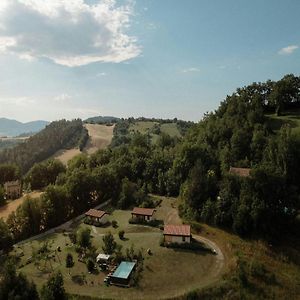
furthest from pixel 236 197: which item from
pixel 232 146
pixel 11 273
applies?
pixel 11 273

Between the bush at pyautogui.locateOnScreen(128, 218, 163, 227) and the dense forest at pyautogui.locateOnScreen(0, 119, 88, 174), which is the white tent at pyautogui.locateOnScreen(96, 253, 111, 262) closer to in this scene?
the bush at pyautogui.locateOnScreen(128, 218, 163, 227)

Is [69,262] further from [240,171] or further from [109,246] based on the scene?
[240,171]

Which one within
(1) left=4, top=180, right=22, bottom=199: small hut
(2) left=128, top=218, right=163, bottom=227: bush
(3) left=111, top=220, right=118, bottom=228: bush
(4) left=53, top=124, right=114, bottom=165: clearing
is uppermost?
(4) left=53, top=124, right=114, bottom=165: clearing

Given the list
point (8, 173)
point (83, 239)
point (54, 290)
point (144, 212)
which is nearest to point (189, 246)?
point (144, 212)

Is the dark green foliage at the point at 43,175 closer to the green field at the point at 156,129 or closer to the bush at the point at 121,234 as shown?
the bush at the point at 121,234

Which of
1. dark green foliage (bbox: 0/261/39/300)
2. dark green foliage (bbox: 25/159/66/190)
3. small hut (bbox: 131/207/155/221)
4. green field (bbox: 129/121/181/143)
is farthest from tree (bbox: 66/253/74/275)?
green field (bbox: 129/121/181/143)

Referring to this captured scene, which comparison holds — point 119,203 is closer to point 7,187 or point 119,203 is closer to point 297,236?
point 297,236

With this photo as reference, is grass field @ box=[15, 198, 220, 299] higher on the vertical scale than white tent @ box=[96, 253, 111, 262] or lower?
lower

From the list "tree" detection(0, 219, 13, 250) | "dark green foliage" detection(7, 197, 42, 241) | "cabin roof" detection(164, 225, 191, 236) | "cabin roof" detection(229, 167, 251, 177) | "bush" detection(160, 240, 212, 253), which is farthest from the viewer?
"cabin roof" detection(229, 167, 251, 177)
